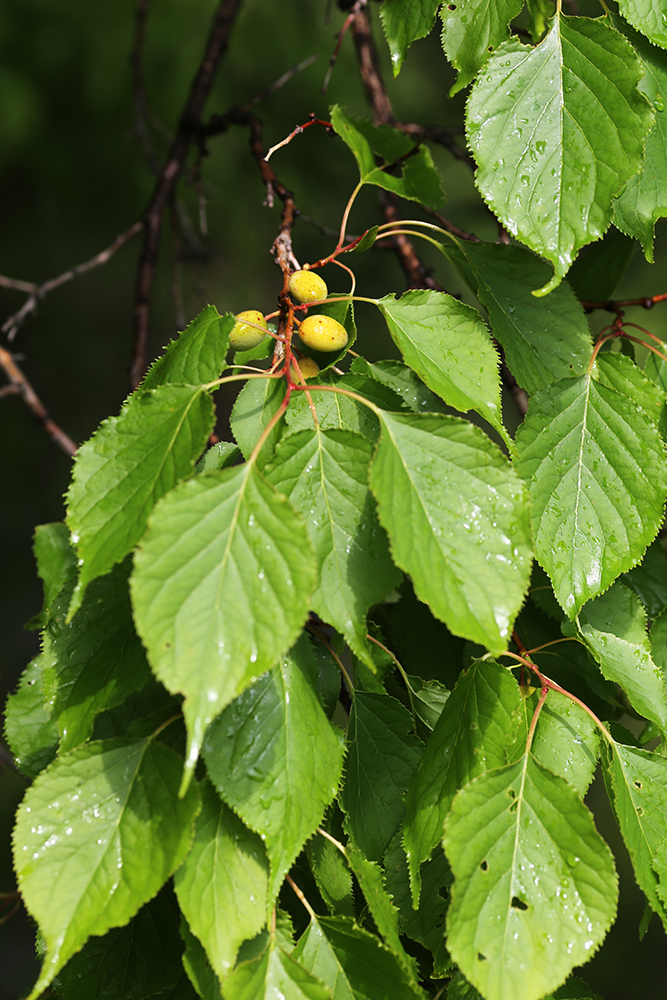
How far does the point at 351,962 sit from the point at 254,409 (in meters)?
0.52

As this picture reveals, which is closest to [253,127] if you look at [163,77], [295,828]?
[295,828]

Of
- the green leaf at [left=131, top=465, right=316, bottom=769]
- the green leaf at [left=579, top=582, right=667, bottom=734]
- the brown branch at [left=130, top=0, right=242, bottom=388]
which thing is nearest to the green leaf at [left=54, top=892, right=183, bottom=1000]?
the green leaf at [left=131, top=465, right=316, bottom=769]

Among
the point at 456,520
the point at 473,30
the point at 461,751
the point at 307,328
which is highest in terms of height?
the point at 473,30

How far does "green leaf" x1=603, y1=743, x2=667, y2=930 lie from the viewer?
2.23 feet

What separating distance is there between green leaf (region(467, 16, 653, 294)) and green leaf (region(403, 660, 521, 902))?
391 mm

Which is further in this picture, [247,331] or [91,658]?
Answer: [247,331]

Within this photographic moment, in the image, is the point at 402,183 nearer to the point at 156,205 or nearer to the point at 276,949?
the point at 276,949

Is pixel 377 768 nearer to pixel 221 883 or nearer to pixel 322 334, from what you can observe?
pixel 221 883

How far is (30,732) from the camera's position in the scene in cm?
91

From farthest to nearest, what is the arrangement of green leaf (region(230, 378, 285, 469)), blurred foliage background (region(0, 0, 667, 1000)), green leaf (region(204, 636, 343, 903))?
blurred foliage background (region(0, 0, 667, 1000)), green leaf (region(230, 378, 285, 469)), green leaf (region(204, 636, 343, 903))

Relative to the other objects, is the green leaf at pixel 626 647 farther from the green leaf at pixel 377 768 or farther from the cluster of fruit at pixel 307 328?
the cluster of fruit at pixel 307 328

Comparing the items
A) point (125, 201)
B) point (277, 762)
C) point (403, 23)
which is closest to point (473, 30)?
point (403, 23)

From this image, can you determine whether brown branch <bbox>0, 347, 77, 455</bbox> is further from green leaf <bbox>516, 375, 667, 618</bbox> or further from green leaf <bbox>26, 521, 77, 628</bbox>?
green leaf <bbox>516, 375, 667, 618</bbox>

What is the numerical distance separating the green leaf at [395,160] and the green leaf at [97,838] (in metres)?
0.66
